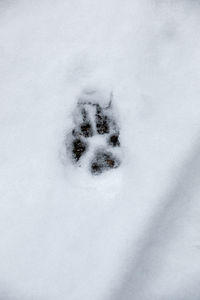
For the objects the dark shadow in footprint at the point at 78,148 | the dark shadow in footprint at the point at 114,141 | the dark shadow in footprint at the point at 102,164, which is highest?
the dark shadow in footprint at the point at 78,148

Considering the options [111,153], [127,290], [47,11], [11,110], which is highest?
[47,11]

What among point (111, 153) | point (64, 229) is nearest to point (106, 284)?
point (64, 229)

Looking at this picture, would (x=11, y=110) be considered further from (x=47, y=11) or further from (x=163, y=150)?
(x=163, y=150)

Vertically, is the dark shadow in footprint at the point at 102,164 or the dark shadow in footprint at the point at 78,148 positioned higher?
the dark shadow in footprint at the point at 78,148

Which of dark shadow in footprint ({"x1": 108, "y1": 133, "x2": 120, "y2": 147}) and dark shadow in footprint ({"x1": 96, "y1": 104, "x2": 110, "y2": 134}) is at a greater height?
dark shadow in footprint ({"x1": 96, "y1": 104, "x2": 110, "y2": 134})
